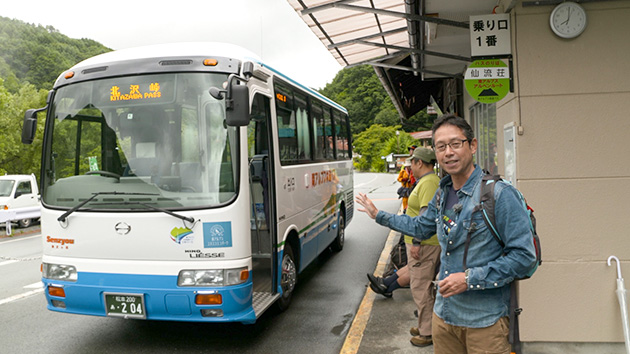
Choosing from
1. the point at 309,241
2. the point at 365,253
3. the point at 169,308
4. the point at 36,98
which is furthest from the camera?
the point at 36,98

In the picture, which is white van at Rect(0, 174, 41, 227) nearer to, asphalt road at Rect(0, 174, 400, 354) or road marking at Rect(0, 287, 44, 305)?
asphalt road at Rect(0, 174, 400, 354)

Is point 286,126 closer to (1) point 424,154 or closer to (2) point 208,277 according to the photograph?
(1) point 424,154

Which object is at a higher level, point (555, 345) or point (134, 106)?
point (134, 106)

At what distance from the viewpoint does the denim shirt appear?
220cm

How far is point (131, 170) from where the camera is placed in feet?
14.8

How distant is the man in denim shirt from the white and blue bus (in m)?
2.24

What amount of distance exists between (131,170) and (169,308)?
4.41ft

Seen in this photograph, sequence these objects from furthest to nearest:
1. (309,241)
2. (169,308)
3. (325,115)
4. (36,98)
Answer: (36,98), (325,115), (309,241), (169,308)

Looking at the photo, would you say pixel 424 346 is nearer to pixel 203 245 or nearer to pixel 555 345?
pixel 555 345

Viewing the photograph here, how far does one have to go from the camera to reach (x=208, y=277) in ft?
14.1

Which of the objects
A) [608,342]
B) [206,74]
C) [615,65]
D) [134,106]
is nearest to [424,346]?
[608,342]

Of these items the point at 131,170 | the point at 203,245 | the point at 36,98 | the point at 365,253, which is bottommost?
the point at 365,253

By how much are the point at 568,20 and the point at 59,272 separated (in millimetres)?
5192

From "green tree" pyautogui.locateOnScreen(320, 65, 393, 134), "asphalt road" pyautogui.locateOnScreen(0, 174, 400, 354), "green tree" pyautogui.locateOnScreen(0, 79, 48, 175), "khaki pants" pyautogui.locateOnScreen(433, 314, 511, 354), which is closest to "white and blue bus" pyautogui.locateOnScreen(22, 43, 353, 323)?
"asphalt road" pyautogui.locateOnScreen(0, 174, 400, 354)
